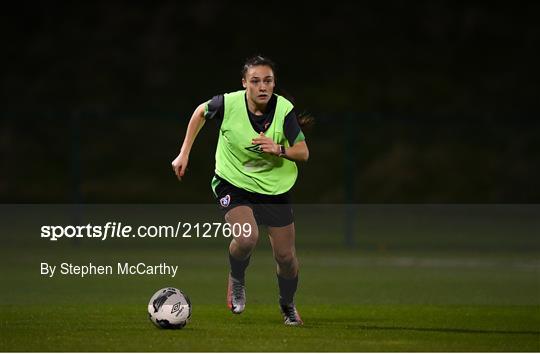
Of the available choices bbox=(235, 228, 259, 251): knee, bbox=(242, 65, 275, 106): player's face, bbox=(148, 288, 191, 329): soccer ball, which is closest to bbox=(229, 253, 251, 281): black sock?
bbox=(235, 228, 259, 251): knee

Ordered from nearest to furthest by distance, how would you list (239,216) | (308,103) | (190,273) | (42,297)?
(239,216) < (42,297) < (190,273) < (308,103)

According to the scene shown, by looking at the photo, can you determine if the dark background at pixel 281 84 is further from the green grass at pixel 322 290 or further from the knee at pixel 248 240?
the knee at pixel 248 240

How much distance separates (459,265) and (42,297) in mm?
7078

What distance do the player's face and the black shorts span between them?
2.43ft

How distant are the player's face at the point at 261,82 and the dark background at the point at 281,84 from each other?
62.5 ft

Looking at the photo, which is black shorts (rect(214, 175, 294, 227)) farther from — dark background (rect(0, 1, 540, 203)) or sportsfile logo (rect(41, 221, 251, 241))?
dark background (rect(0, 1, 540, 203))

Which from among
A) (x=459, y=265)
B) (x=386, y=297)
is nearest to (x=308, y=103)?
(x=459, y=265)

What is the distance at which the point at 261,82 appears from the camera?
946cm

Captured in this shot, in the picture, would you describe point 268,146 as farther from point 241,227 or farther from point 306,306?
point 306,306

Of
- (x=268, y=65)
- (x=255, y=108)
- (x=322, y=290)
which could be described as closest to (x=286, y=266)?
(x=255, y=108)

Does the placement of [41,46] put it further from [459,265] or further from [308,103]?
[459,265]

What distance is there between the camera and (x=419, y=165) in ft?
97.9

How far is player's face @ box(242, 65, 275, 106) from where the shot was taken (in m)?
9.45

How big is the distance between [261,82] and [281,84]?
2489 cm
